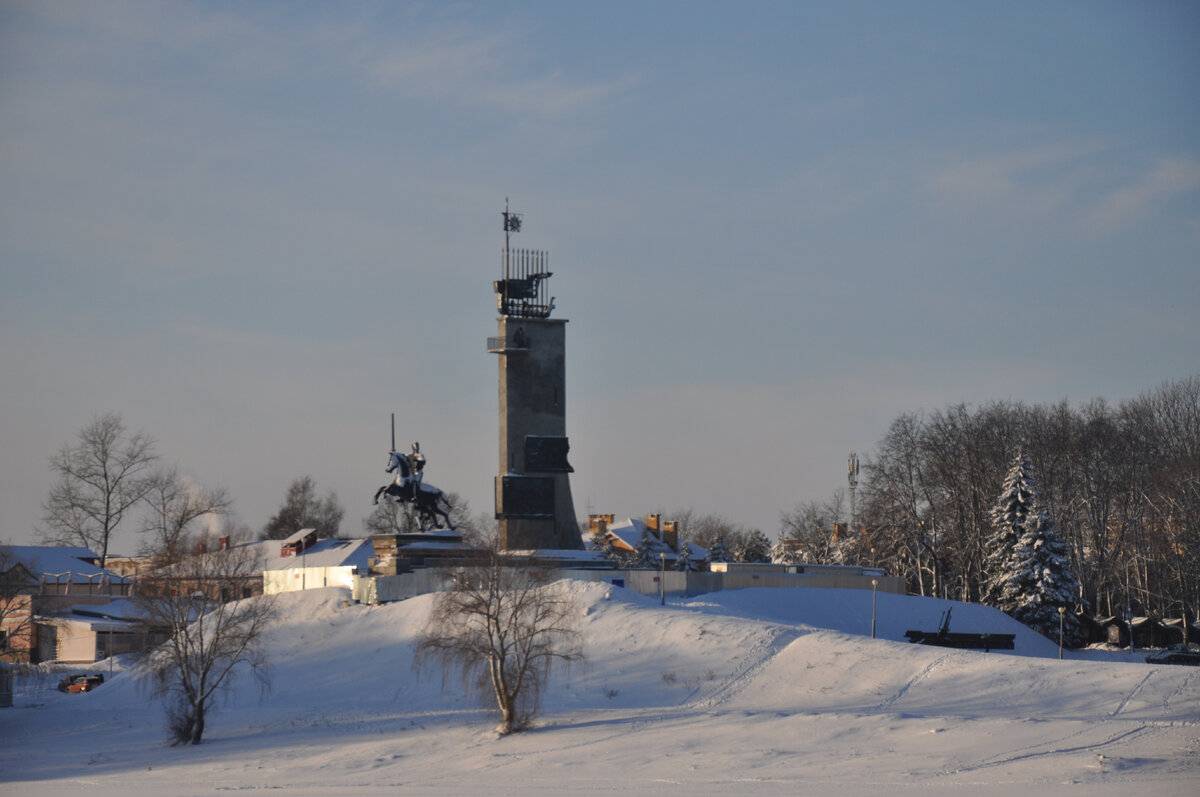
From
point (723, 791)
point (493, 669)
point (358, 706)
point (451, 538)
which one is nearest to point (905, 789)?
point (723, 791)

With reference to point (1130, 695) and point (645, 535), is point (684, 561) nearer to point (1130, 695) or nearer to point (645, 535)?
point (645, 535)

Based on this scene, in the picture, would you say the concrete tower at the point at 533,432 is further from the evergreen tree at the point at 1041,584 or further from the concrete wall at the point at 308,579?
the evergreen tree at the point at 1041,584

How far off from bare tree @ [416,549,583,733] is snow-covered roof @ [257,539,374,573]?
38.1 meters

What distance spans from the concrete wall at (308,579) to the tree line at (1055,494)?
94.3 ft

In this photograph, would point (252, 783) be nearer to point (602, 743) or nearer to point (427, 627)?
point (602, 743)

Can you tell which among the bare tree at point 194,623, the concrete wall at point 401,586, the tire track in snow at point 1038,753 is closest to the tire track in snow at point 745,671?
the tire track in snow at point 1038,753

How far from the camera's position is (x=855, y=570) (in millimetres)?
54062

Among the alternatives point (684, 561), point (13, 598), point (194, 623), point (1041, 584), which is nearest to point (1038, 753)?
point (194, 623)

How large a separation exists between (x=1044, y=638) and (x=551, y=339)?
22655 mm

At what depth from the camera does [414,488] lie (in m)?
49.4

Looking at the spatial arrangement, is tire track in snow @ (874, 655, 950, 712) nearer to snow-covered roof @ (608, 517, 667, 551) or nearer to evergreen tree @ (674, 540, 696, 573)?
evergreen tree @ (674, 540, 696, 573)

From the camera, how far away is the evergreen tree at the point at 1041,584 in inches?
2184

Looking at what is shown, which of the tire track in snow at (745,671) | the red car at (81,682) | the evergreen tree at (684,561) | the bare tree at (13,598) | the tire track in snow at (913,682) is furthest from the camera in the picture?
the evergreen tree at (684,561)

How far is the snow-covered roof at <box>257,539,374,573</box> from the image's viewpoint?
241 ft
